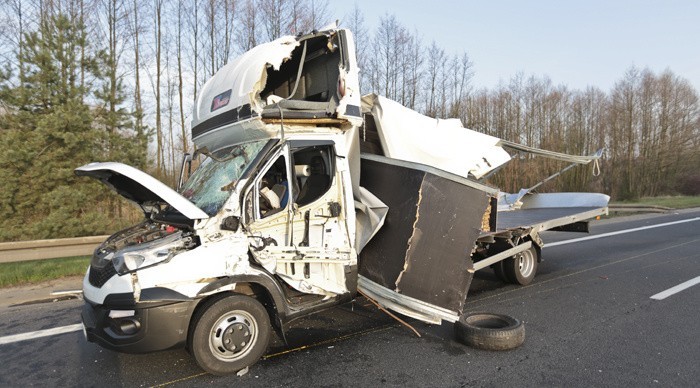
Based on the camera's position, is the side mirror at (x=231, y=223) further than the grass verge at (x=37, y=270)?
No

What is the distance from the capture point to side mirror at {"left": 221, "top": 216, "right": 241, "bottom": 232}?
12.8ft

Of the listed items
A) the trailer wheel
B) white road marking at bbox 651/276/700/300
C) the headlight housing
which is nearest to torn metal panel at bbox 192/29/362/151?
the headlight housing

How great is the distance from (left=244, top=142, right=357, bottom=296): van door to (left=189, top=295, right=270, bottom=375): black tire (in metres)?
0.44

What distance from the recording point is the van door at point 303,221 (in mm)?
4191

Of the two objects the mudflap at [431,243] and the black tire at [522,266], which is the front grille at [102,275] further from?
the black tire at [522,266]

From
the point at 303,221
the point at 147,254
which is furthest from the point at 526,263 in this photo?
the point at 147,254

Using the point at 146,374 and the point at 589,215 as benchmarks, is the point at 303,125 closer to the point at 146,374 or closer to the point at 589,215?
the point at 146,374

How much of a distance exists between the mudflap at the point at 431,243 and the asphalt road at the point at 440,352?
19.0 inches

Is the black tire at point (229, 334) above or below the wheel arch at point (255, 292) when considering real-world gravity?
below

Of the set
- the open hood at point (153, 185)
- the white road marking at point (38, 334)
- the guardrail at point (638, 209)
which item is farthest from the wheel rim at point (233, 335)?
the guardrail at point (638, 209)

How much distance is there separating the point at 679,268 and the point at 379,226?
278 inches

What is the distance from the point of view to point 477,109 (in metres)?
30.6

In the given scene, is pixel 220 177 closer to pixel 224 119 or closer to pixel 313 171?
pixel 224 119

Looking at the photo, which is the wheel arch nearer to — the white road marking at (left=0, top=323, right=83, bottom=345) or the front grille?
the front grille
